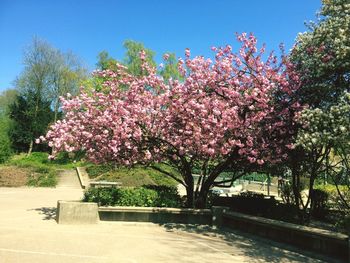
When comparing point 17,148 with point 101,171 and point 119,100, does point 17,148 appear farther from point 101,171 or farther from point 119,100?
point 119,100

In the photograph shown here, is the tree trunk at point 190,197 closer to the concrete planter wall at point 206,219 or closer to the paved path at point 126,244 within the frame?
the concrete planter wall at point 206,219

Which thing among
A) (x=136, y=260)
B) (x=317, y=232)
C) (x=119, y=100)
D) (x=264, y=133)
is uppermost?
(x=119, y=100)

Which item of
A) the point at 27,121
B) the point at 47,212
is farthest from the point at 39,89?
the point at 47,212

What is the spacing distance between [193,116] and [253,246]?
13.4 ft

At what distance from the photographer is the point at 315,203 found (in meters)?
16.9

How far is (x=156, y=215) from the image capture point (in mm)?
12203

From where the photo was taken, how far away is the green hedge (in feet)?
40.5

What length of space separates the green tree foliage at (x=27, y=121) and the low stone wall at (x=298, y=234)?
40.9m

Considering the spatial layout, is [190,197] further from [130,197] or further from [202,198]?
[130,197]

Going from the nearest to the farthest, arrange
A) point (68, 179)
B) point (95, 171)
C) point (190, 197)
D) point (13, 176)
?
point (190, 197) → point (13, 176) → point (68, 179) → point (95, 171)

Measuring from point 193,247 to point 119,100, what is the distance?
5.13 meters

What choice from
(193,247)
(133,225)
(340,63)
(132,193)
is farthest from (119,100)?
(340,63)

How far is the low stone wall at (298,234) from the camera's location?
823 centimetres

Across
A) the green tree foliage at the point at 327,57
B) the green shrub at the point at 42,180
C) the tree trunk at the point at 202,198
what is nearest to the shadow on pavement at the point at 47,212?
the tree trunk at the point at 202,198
